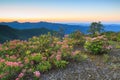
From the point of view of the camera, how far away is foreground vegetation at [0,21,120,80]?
41.5 ft

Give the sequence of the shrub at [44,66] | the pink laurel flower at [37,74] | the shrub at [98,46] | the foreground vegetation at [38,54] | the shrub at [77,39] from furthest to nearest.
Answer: the shrub at [77,39] < the shrub at [98,46] < the shrub at [44,66] < the foreground vegetation at [38,54] < the pink laurel flower at [37,74]

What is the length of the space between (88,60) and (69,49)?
1263mm

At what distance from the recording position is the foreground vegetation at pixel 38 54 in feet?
41.5

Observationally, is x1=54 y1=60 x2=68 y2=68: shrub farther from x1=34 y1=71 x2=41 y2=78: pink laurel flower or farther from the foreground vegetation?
x1=34 y1=71 x2=41 y2=78: pink laurel flower

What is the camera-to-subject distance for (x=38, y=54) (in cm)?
1412

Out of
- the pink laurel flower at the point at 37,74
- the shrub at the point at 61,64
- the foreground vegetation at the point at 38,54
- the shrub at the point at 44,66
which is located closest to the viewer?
the pink laurel flower at the point at 37,74

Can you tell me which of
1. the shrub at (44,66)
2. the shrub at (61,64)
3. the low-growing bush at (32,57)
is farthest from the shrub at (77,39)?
the shrub at (44,66)

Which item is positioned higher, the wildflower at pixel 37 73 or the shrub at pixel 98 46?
the shrub at pixel 98 46

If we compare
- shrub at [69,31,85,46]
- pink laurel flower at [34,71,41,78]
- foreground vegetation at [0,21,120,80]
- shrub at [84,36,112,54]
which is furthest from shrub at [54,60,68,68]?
shrub at [69,31,85,46]

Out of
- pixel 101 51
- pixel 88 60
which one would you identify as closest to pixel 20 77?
pixel 88 60

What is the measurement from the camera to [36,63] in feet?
45.3

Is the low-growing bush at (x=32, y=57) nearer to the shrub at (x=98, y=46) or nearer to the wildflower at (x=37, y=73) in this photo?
the wildflower at (x=37, y=73)

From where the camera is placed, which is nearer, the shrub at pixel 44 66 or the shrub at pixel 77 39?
the shrub at pixel 44 66

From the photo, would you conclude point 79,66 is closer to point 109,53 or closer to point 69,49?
point 69,49
